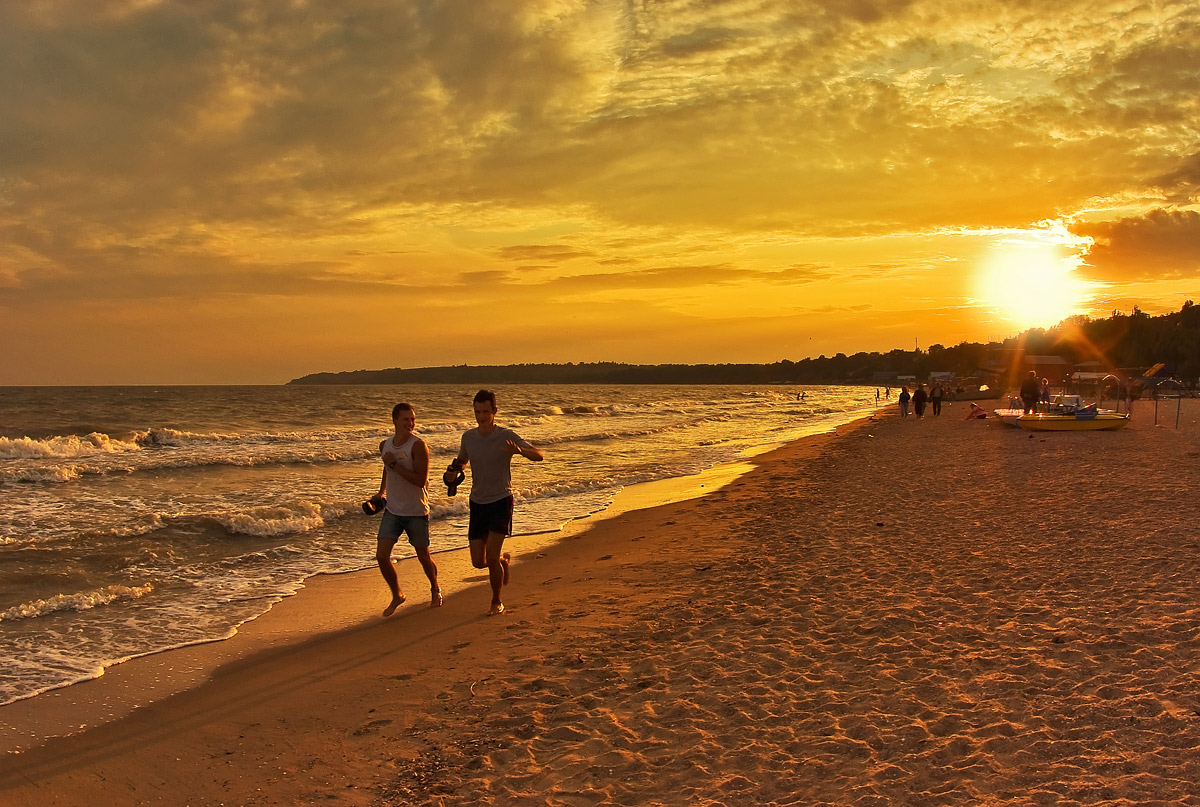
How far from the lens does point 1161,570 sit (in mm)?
7219

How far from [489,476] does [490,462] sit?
0.45ft

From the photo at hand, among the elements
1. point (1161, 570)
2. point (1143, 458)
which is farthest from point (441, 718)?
point (1143, 458)

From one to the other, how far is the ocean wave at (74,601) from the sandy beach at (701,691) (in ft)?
5.87

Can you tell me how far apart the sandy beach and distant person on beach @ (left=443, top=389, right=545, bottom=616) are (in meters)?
0.73

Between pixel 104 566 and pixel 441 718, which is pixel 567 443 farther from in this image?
pixel 441 718

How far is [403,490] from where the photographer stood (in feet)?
23.4

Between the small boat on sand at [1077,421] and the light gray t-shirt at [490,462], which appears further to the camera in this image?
the small boat on sand at [1077,421]

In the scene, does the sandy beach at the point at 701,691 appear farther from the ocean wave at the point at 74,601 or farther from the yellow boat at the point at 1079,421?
the yellow boat at the point at 1079,421

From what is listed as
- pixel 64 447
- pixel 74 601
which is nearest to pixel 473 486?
pixel 74 601

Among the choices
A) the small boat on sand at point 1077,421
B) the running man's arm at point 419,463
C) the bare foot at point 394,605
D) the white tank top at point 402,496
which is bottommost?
the bare foot at point 394,605

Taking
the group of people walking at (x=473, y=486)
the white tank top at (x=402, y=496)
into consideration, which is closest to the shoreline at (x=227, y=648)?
the group of people walking at (x=473, y=486)

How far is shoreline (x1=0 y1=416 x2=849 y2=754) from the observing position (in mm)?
5082

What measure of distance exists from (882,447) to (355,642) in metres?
19.8

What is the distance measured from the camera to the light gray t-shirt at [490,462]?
6.75 m
